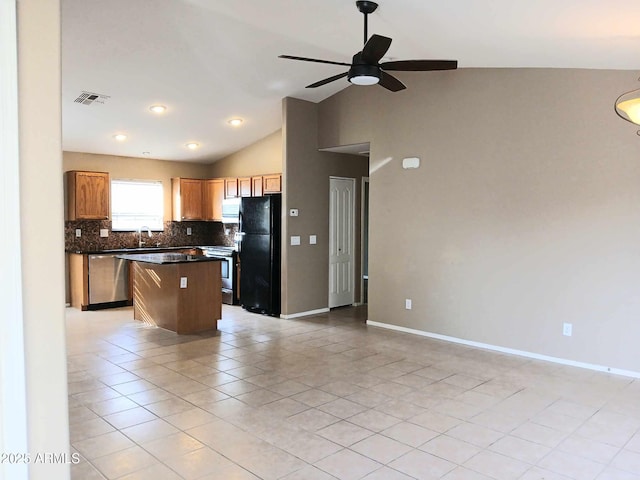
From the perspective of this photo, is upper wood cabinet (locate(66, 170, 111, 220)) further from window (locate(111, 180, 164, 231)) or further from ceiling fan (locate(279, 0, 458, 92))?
ceiling fan (locate(279, 0, 458, 92))

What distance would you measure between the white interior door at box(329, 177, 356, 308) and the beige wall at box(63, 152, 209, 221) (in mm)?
3066

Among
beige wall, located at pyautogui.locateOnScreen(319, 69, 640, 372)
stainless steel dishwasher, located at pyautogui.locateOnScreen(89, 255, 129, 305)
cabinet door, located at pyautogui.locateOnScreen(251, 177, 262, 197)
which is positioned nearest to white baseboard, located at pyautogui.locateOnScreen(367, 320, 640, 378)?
beige wall, located at pyautogui.locateOnScreen(319, 69, 640, 372)

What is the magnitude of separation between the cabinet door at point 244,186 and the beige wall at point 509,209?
221 cm

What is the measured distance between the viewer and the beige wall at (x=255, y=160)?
7848 millimetres

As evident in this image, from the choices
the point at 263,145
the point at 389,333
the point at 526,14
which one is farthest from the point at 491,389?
the point at 263,145

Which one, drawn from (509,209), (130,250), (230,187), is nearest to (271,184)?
(230,187)

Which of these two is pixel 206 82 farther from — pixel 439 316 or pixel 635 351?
pixel 635 351

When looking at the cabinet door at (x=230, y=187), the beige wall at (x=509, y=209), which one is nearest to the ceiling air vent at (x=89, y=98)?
the cabinet door at (x=230, y=187)

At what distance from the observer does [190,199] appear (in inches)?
342

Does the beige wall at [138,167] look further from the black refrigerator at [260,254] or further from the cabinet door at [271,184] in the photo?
the black refrigerator at [260,254]

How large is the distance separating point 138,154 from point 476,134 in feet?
18.3

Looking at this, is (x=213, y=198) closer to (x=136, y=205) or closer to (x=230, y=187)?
(x=230, y=187)

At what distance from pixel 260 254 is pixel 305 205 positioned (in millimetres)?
967

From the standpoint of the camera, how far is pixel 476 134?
5.37 metres
